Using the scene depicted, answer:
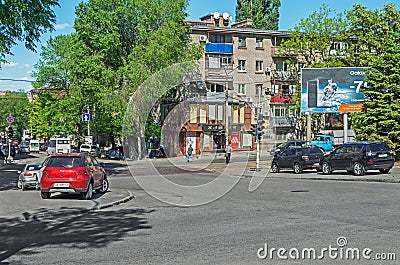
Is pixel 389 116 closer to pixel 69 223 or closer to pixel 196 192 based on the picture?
pixel 196 192

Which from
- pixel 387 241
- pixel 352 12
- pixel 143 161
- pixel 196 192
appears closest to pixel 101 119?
pixel 143 161

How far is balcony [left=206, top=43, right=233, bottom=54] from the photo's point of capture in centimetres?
6956

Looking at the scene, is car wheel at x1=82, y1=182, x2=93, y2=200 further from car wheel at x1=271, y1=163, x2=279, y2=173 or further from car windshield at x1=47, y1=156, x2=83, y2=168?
car wheel at x1=271, y1=163, x2=279, y2=173

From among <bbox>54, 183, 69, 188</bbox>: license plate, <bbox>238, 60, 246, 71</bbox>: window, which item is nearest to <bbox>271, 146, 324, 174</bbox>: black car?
<bbox>54, 183, 69, 188</bbox>: license plate

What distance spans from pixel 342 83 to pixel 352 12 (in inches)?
985

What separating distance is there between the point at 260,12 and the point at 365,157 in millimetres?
54123

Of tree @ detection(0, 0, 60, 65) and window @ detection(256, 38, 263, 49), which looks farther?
window @ detection(256, 38, 263, 49)

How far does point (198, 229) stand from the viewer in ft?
40.1

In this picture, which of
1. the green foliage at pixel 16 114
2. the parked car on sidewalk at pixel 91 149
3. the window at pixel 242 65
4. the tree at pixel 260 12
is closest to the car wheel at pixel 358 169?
the parked car on sidewalk at pixel 91 149

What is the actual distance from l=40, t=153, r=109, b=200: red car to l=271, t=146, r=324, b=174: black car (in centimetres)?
1820

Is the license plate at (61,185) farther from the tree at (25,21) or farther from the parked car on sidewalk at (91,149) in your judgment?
the parked car on sidewalk at (91,149)

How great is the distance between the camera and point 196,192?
22.8m

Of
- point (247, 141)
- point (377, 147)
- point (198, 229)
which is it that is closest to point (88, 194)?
point (198, 229)

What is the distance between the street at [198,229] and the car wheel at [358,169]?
1038cm
